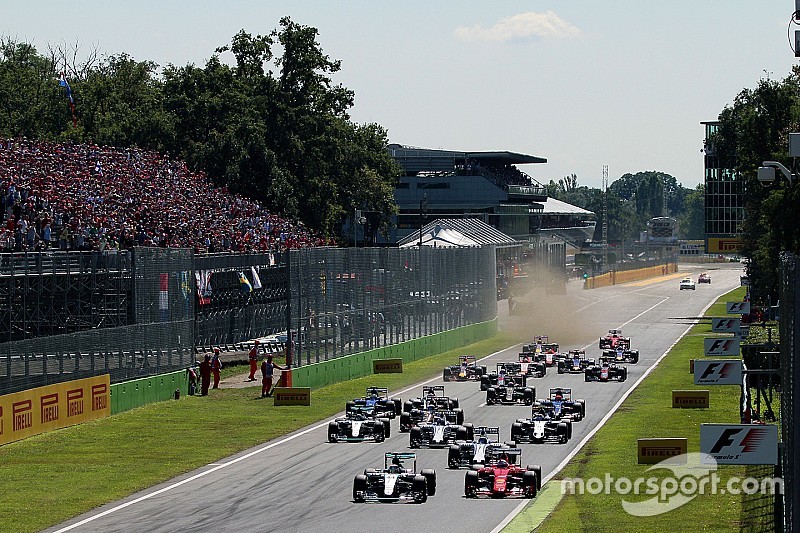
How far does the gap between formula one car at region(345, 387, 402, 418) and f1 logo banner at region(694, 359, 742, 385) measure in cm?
1633

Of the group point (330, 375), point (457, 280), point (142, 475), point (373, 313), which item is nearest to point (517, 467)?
point (142, 475)

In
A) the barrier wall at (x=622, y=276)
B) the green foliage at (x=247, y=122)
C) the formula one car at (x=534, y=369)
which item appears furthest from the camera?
the barrier wall at (x=622, y=276)

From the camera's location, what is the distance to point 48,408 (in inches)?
1479

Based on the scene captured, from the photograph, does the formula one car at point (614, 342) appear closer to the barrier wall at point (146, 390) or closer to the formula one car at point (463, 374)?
the formula one car at point (463, 374)

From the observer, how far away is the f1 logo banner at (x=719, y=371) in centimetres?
2176

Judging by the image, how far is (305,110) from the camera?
4065 inches

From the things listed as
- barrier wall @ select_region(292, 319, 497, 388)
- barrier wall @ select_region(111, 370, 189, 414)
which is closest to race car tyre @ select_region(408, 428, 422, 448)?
barrier wall @ select_region(111, 370, 189, 414)

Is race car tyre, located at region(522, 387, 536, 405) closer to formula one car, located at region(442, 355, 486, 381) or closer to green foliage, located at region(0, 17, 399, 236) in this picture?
formula one car, located at region(442, 355, 486, 381)

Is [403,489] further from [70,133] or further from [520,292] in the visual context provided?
[520,292]

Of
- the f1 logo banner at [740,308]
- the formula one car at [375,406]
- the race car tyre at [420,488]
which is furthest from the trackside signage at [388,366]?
the race car tyre at [420,488]

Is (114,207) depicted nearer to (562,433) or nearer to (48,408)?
(48,408)

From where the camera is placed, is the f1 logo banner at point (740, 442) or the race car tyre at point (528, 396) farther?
the race car tyre at point (528, 396)

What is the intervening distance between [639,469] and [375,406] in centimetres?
1051

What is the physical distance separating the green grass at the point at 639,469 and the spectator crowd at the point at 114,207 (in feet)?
74.1
